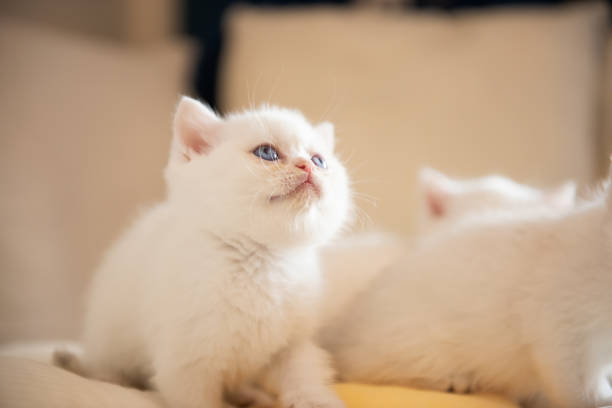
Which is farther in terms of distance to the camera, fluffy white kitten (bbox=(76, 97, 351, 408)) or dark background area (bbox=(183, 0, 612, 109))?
dark background area (bbox=(183, 0, 612, 109))

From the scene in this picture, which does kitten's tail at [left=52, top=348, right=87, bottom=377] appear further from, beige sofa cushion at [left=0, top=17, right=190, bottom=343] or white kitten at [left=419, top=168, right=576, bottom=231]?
white kitten at [left=419, top=168, right=576, bottom=231]

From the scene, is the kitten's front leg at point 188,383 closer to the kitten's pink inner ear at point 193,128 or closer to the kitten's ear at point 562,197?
the kitten's pink inner ear at point 193,128

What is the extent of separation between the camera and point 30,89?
1656 mm

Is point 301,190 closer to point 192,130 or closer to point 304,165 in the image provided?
point 304,165

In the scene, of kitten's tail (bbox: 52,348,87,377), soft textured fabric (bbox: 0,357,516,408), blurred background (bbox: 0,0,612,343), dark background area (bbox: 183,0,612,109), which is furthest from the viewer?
dark background area (bbox: 183,0,612,109)

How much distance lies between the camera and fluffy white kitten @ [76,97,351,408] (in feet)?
2.44

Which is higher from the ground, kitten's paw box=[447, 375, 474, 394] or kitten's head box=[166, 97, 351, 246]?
kitten's head box=[166, 97, 351, 246]

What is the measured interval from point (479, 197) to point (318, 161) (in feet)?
2.34

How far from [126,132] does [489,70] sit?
1.36 m

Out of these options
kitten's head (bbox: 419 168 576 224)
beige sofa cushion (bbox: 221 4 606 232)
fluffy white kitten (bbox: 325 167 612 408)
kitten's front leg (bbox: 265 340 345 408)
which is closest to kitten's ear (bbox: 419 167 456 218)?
kitten's head (bbox: 419 168 576 224)

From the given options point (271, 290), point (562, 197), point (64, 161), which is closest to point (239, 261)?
point (271, 290)

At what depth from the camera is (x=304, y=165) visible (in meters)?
0.74

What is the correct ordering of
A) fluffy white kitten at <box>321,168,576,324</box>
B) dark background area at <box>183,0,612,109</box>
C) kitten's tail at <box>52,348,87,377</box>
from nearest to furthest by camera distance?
kitten's tail at <box>52,348,87,377</box> < fluffy white kitten at <box>321,168,576,324</box> < dark background area at <box>183,0,612,109</box>

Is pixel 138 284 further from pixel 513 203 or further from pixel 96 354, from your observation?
pixel 513 203
